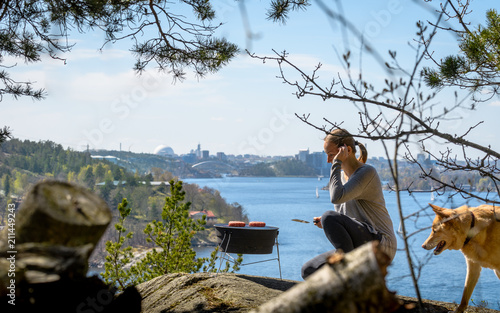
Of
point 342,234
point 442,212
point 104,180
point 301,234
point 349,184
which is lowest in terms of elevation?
point 301,234

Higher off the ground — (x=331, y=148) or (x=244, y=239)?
(x=331, y=148)

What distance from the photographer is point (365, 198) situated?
117 inches

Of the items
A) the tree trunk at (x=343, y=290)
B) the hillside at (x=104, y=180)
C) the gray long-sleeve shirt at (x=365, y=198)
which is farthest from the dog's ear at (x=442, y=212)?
the hillside at (x=104, y=180)

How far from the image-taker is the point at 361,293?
110 centimetres

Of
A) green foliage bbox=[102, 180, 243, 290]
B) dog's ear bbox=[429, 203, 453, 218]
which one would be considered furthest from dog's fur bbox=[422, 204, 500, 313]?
green foliage bbox=[102, 180, 243, 290]

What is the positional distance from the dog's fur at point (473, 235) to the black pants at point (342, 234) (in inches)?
13.2

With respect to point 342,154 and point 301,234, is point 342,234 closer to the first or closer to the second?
point 342,154

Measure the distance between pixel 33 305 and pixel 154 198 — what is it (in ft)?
113

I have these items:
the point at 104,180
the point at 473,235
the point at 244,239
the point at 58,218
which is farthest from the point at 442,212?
the point at 104,180

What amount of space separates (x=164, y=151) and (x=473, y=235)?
4580cm

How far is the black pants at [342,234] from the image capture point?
2832mm

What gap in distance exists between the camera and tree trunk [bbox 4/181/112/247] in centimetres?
154

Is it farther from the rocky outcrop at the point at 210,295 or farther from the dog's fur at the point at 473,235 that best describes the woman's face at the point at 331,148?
the rocky outcrop at the point at 210,295

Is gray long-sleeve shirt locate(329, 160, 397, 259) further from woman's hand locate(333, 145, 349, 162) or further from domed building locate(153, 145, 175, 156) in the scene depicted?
domed building locate(153, 145, 175, 156)
